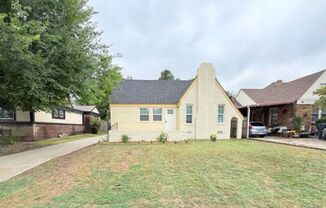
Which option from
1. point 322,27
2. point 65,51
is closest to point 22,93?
point 65,51

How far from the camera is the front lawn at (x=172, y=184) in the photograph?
4.76 metres

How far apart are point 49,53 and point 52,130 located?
13084mm

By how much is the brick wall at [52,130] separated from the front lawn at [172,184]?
11795 mm

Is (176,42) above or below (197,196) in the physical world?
above

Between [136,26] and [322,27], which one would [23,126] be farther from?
[322,27]

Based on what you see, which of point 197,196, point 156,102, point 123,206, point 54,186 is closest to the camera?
point 123,206

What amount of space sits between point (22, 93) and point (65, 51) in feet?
9.07

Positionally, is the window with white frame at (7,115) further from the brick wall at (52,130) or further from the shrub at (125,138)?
the shrub at (125,138)

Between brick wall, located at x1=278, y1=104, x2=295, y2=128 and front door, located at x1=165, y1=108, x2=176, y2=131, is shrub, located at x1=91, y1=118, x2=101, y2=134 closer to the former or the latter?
front door, located at x1=165, y1=108, x2=176, y2=131

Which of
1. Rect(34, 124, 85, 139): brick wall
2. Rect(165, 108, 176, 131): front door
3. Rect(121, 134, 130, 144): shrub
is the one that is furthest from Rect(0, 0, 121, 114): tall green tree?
Rect(165, 108, 176, 131): front door

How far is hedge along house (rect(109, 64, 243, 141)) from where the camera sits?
63.9ft

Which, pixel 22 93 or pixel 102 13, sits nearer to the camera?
pixel 22 93

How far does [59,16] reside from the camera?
37.9 feet

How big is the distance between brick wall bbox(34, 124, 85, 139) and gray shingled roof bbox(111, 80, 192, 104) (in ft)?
20.6
